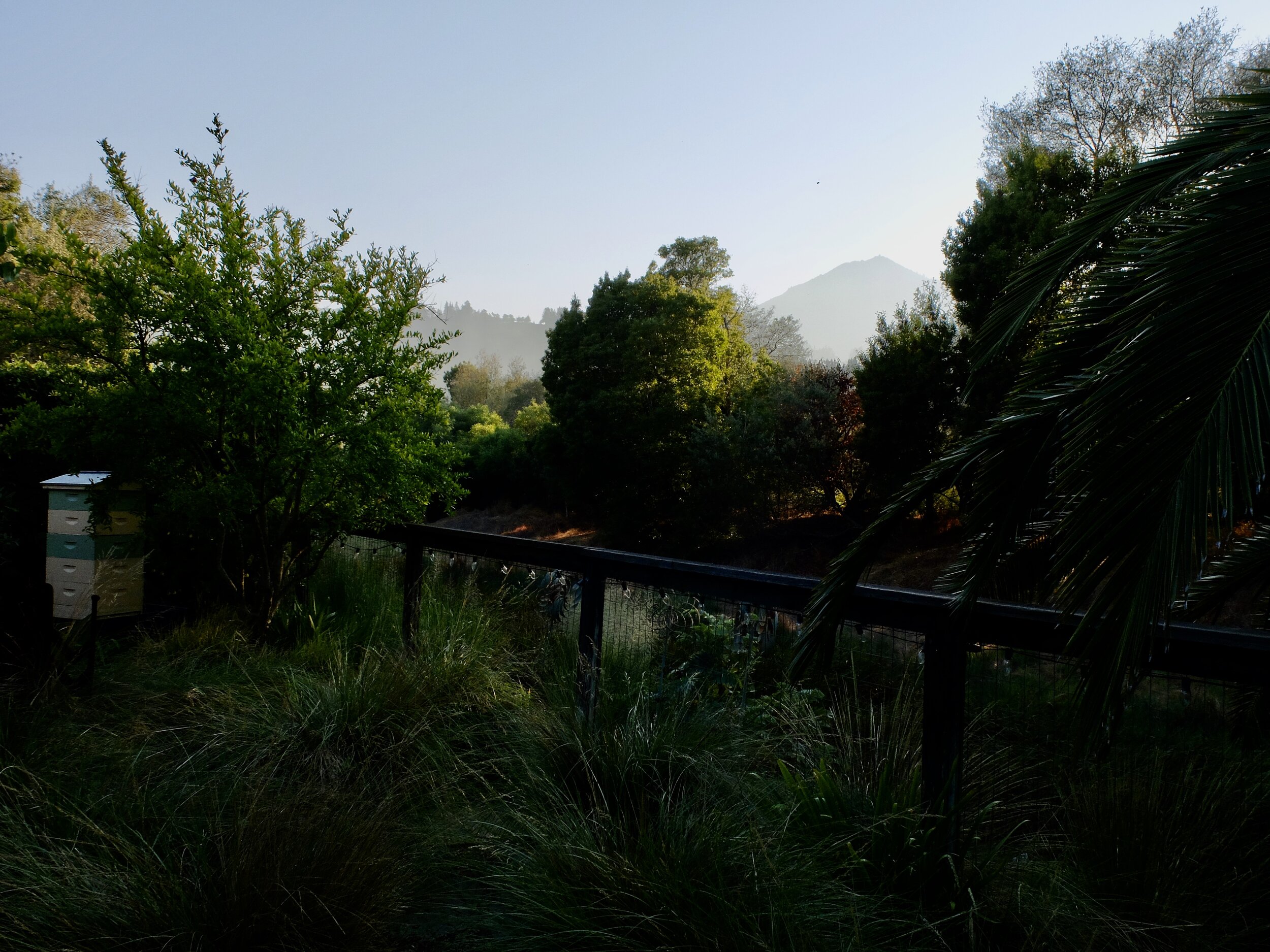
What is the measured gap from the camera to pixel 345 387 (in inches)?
206

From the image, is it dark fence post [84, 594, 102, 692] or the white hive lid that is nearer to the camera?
dark fence post [84, 594, 102, 692]

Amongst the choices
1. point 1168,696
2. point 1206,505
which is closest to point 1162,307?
point 1206,505

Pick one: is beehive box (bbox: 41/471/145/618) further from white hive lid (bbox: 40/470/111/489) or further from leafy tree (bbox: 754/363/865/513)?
leafy tree (bbox: 754/363/865/513)

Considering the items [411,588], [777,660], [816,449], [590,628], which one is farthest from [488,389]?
[590,628]

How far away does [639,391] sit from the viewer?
23.7 meters

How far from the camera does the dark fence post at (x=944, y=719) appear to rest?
2367 millimetres

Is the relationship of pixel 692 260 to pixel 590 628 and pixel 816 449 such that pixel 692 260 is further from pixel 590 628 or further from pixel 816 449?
pixel 590 628

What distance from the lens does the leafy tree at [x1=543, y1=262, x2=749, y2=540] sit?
22594 mm

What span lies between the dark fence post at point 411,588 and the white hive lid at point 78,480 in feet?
6.57

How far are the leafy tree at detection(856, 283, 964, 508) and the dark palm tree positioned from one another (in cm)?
1437

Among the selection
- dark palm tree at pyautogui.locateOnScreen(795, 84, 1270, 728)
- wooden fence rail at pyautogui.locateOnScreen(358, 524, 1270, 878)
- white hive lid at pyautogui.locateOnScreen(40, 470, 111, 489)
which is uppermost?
dark palm tree at pyautogui.locateOnScreen(795, 84, 1270, 728)

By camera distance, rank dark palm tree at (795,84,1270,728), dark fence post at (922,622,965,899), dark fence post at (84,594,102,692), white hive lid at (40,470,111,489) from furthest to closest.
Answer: white hive lid at (40,470,111,489) < dark fence post at (84,594,102,692) < dark fence post at (922,622,965,899) < dark palm tree at (795,84,1270,728)

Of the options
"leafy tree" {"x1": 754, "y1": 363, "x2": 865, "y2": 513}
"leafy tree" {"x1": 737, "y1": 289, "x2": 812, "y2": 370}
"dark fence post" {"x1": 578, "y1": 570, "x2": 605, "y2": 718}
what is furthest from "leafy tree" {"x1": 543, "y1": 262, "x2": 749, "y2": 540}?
"leafy tree" {"x1": 737, "y1": 289, "x2": 812, "y2": 370}

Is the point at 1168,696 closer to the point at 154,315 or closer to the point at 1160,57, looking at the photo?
the point at 154,315
